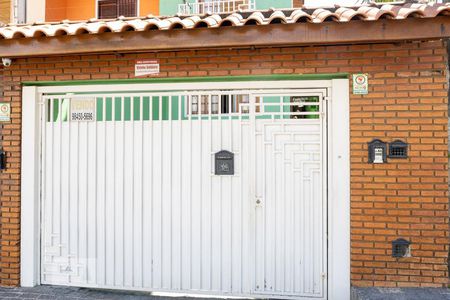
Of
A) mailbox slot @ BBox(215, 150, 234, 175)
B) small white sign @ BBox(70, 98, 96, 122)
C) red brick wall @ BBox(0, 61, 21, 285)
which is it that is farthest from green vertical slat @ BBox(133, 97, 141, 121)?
red brick wall @ BBox(0, 61, 21, 285)

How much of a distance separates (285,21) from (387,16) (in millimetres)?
1018

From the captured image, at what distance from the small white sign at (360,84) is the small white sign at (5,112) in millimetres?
4512

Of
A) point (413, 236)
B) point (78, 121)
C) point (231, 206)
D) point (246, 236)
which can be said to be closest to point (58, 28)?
point (78, 121)

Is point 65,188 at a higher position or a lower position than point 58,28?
lower

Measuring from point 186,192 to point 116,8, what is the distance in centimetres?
890

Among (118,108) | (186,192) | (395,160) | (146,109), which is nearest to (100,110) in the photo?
(118,108)

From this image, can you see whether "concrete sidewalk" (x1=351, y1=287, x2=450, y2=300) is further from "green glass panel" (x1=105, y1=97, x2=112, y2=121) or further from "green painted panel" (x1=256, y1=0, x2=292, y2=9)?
"green painted panel" (x1=256, y1=0, x2=292, y2=9)

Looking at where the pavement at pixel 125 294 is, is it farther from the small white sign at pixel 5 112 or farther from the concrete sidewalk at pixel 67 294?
the small white sign at pixel 5 112

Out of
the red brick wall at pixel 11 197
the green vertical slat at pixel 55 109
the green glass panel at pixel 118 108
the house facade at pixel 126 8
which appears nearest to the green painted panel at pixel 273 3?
the house facade at pixel 126 8

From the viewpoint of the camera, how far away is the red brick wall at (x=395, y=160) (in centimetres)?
447

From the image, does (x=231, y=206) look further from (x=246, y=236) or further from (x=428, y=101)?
(x=428, y=101)

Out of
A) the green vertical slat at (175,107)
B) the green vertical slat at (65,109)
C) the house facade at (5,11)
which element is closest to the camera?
the green vertical slat at (175,107)

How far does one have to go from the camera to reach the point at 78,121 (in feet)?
17.4

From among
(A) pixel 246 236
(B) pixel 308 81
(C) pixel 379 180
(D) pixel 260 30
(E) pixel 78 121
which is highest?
(D) pixel 260 30
